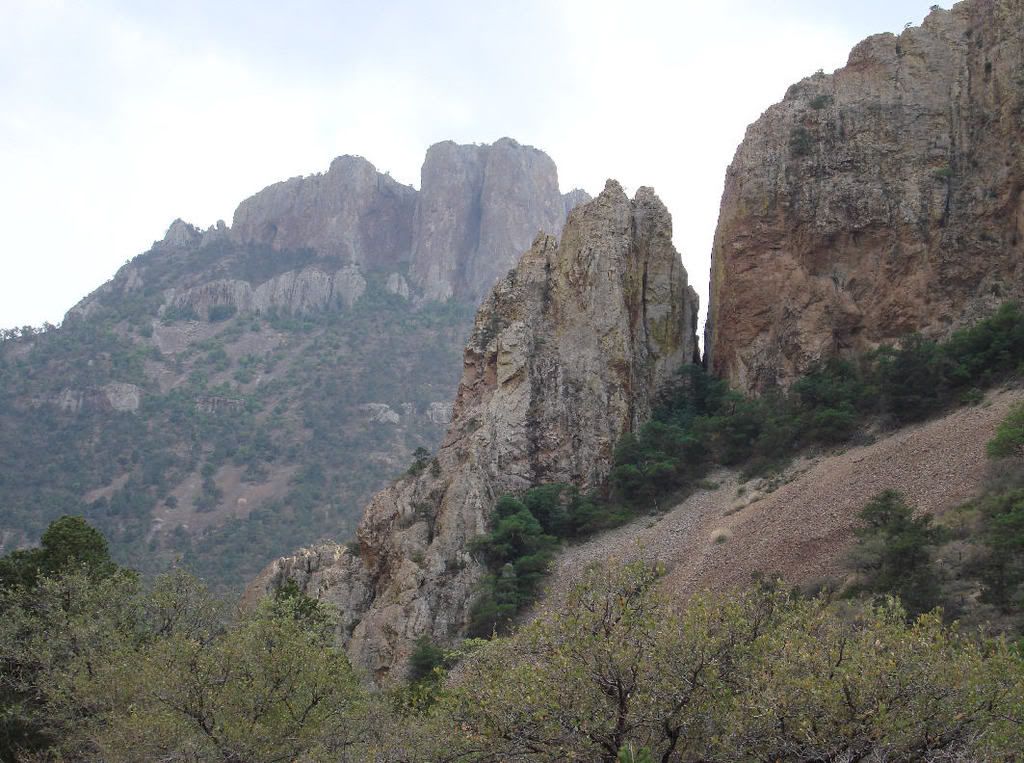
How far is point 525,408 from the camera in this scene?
39594 mm

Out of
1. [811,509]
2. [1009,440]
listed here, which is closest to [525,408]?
[811,509]

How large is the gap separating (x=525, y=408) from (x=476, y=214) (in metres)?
113

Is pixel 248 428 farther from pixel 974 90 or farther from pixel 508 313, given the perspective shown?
pixel 974 90

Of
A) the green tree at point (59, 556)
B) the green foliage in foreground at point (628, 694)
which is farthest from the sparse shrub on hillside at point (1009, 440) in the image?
the green tree at point (59, 556)

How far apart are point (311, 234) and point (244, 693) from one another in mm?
136507

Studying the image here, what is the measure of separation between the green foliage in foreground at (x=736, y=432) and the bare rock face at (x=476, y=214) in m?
103

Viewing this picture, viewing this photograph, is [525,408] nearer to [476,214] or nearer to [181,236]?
[476,214]

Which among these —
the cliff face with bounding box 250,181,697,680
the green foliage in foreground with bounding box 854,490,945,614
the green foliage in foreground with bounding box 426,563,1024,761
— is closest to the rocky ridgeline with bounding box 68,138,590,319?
the cliff face with bounding box 250,181,697,680

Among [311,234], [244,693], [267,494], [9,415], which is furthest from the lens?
[311,234]

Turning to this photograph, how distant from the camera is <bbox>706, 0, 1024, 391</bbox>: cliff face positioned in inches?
1416

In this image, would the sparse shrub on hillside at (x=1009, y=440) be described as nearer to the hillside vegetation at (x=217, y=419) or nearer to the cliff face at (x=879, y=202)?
the cliff face at (x=879, y=202)

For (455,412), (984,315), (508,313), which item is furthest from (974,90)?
(455,412)

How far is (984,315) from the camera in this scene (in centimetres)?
3456

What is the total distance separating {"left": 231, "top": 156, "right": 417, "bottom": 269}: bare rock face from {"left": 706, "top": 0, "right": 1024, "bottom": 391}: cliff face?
359 ft
